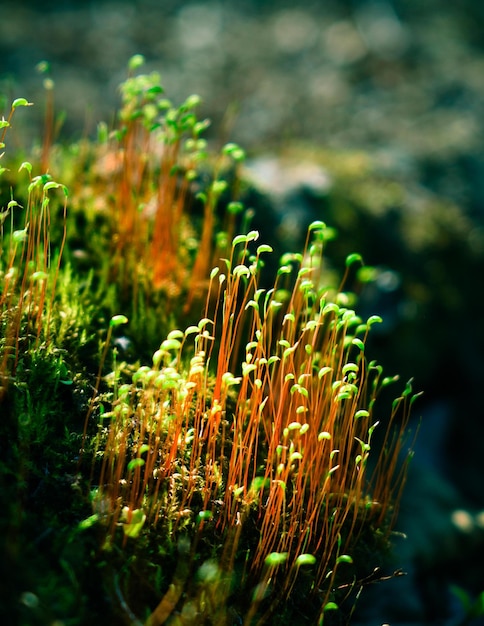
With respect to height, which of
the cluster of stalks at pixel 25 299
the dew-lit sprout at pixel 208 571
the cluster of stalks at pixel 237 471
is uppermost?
the cluster of stalks at pixel 25 299

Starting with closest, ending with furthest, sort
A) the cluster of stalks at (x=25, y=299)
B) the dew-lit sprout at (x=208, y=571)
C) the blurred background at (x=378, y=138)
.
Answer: the dew-lit sprout at (x=208, y=571) → the cluster of stalks at (x=25, y=299) → the blurred background at (x=378, y=138)

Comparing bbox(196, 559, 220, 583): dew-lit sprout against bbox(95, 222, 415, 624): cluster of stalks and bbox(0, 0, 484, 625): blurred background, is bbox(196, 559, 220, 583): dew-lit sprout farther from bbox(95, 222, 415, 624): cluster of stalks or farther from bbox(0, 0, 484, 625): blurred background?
bbox(0, 0, 484, 625): blurred background

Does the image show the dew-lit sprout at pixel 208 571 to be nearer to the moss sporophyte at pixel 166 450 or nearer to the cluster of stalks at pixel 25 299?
the moss sporophyte at pixel 166 450

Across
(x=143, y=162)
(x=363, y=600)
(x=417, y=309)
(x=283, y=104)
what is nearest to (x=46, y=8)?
(x=283, y=104)

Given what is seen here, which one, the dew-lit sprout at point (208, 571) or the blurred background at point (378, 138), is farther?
the blurred background at point (378, 138)

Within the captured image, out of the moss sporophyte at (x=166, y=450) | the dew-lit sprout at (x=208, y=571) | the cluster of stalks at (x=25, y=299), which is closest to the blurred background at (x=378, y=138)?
the moss sporophyte at (x=166, y=450)

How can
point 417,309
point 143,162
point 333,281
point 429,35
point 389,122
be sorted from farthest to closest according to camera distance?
1. point 429,35
2. point 389,122
3. point 417,309
4. point 333,281
5. point 143,162

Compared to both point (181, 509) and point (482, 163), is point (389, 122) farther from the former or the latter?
point (181, 509)

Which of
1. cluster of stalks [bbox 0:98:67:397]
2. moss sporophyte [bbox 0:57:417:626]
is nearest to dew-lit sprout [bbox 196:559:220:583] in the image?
moss sporophyte [bbox 0:57:417:626]

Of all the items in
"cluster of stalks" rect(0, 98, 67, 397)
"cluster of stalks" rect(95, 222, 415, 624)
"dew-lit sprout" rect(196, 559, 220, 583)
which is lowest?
"dew-lit sprout" rect(196, 559, 220, 583)
